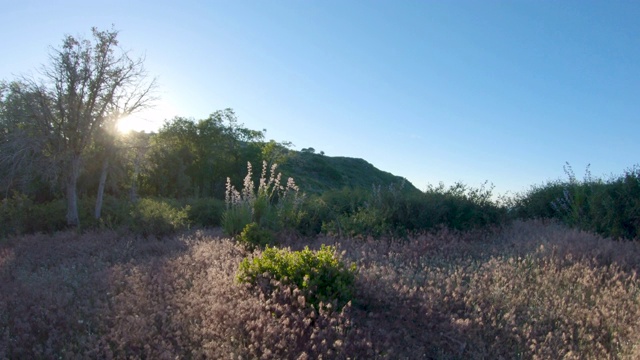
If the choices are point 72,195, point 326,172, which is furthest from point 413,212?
point 326,172

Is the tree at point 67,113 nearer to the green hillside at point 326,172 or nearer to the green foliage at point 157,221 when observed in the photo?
the green foliage at point 157,221

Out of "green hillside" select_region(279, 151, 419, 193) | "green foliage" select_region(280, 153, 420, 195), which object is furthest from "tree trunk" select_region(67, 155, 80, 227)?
"green foliage" select_region(280, 153, 420, 195)

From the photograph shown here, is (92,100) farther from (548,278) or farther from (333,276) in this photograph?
(548,278)

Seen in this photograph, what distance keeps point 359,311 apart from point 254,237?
351 cm

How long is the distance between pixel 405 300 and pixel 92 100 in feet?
41.3

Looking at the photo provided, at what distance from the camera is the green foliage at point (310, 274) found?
5055 mm

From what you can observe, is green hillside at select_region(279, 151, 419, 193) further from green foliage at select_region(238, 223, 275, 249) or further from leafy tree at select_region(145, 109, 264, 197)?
green foliage at select_region(238, 223, 275, 249)

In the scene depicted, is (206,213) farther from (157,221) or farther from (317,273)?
(317,273)

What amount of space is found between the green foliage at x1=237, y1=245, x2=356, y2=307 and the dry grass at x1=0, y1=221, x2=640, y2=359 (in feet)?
0.57

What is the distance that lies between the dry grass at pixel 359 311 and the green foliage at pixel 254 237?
0.42 m

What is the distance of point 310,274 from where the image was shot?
17.1 ft

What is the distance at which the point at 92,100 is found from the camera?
14.7 m

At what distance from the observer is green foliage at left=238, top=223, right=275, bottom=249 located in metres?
8.05

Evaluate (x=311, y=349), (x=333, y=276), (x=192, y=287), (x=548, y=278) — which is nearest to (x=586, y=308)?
(x=548, y=278)
